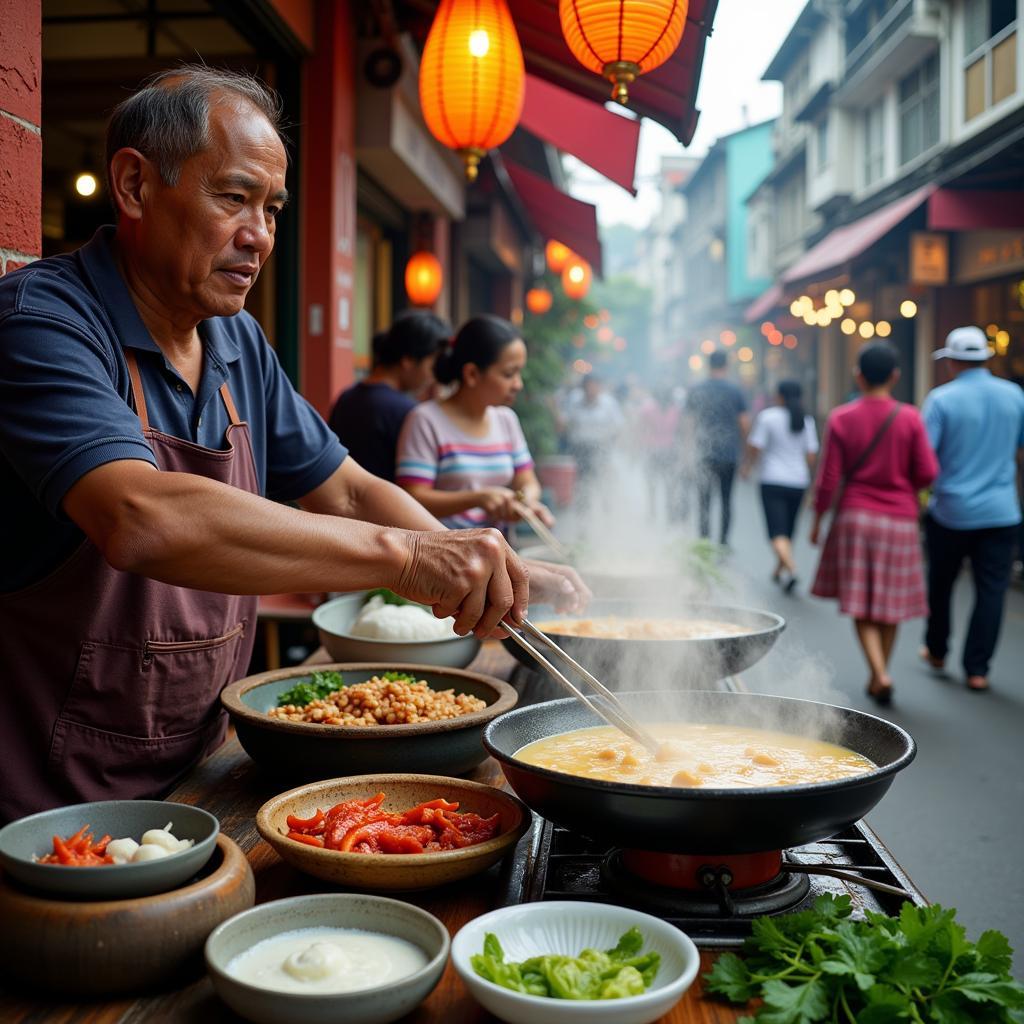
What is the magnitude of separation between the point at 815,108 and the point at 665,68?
23294mm

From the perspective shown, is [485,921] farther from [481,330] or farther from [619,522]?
[619,522]

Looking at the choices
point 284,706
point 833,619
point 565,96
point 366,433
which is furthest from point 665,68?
point 833,619

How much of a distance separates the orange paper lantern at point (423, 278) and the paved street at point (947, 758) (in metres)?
4.43

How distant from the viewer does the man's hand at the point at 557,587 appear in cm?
252

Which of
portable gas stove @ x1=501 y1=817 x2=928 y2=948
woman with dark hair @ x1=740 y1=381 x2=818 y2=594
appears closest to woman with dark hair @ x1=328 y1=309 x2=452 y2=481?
portable gas stove @ x1=501 y1=817 x2=928 y2=948

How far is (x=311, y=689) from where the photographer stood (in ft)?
7.95

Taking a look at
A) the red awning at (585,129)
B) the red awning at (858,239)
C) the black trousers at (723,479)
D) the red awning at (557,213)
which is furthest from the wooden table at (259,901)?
the red awning at (858,239)

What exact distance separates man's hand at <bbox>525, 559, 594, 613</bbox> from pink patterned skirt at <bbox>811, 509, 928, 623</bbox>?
4.97m

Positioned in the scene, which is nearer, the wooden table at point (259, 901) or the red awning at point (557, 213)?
the wooden table at point (259, 901)

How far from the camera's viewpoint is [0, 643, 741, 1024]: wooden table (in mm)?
1360

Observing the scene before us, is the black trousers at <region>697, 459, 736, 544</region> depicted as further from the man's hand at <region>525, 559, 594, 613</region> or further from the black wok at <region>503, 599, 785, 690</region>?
the man's hand at <region>525, 559, 594, 613</region>

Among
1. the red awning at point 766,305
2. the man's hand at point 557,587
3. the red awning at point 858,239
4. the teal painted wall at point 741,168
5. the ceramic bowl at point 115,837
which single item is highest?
the teal painted wall at point 741,168

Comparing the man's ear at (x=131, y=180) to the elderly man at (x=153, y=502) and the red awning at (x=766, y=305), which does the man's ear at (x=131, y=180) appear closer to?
the elderly man at (x=153, y=502)

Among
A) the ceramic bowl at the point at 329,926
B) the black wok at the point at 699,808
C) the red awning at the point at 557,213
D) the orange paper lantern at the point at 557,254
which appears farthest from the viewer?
the orange paper lantern at the point at 557,254
